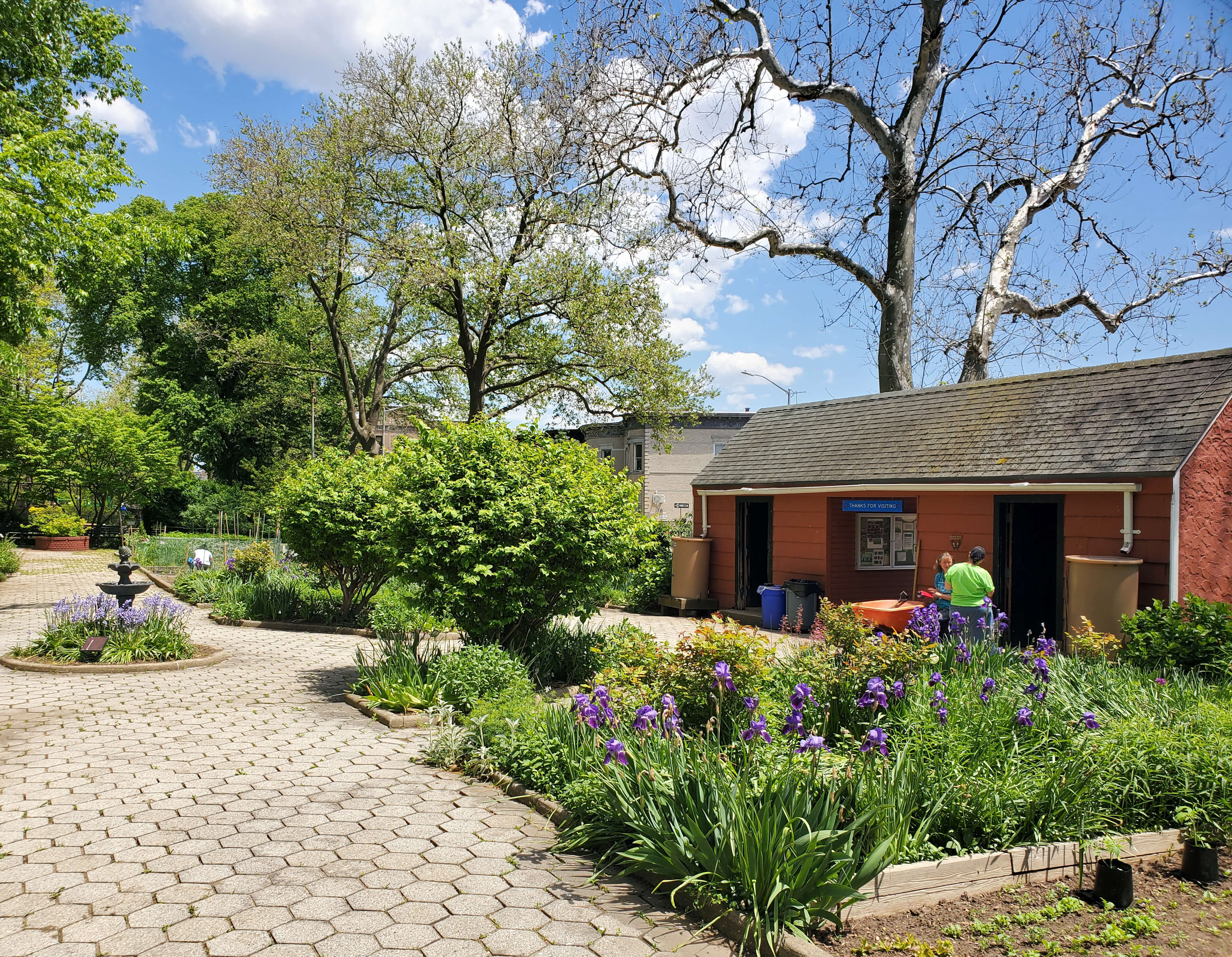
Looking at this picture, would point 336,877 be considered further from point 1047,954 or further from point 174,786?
point 1047,954

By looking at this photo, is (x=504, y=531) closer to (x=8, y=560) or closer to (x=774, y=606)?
(x=774, y=606)

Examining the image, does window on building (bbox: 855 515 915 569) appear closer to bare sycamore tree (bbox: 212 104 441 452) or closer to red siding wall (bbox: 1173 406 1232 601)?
red siding wall (bbox: 1173 406 1232 601)

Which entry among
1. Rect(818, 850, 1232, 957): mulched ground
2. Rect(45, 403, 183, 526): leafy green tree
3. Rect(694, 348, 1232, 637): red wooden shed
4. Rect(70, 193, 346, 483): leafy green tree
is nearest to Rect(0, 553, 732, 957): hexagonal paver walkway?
Rect(818, 850, 1232, 957): mulched ground

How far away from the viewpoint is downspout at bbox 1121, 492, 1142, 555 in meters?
11.0

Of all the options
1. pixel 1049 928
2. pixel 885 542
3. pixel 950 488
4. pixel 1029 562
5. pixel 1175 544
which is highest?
pixel 950 488

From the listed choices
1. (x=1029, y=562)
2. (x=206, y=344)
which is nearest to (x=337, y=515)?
(x=1029, y=562)

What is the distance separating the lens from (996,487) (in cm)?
1269

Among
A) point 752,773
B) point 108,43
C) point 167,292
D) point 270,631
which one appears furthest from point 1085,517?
point 167,292

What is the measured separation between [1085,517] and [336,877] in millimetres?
11278

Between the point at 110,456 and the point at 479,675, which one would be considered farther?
the point at 110,456

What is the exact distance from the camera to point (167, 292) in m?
42.5

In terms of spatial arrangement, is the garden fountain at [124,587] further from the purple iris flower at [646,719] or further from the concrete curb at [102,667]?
the purple iris flower at [646,719]

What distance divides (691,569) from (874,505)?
493 cm

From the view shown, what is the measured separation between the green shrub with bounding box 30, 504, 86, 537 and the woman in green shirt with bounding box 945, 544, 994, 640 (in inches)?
1547
